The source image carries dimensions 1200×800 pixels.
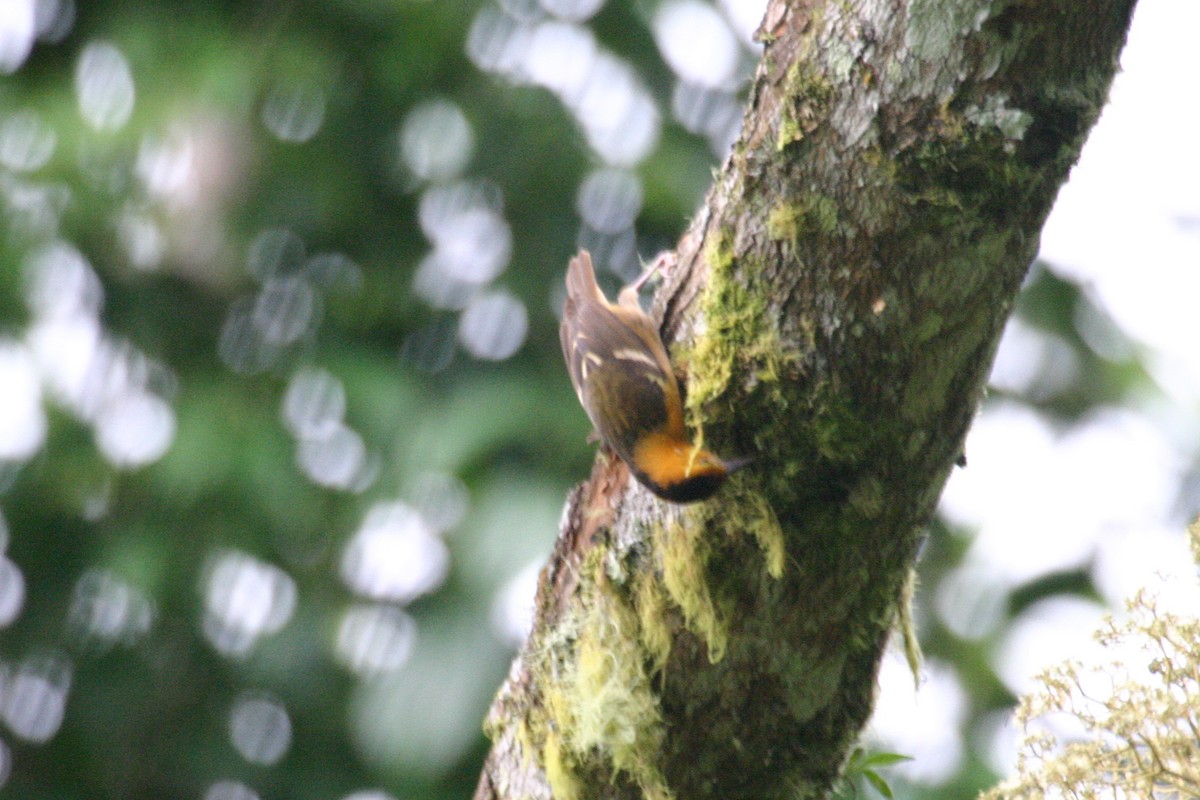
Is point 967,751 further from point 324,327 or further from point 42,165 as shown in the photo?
point 42,165

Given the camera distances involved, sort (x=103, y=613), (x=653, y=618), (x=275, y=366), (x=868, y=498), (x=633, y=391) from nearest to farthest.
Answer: (x=868, y=498)
(x=653, y=618)
(x=633, y=391)
(x=275, y=366)
(x=103, y=613)

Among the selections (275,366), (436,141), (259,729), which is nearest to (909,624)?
(436,141)

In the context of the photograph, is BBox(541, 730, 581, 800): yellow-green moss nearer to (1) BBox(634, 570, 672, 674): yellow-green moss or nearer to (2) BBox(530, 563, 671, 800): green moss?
(2) BBox(530, 563, 671, 800): green moss

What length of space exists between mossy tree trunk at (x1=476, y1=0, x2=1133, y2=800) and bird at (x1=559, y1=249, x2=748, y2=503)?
0.06 m

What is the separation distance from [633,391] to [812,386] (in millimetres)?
773

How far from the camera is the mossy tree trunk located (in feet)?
6.45

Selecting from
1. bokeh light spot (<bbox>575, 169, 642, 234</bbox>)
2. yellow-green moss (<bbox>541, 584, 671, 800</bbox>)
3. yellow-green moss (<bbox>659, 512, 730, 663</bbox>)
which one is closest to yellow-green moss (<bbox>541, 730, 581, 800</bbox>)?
yellow-green moss (<bbox>541, 584, 671, 800</bbox>)

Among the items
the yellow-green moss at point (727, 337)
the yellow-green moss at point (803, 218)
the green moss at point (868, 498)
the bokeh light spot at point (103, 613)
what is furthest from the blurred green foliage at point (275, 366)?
the yellow-green moss at point (803, 218)

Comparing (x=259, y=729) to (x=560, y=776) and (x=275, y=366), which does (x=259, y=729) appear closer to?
(x=275, y=366)

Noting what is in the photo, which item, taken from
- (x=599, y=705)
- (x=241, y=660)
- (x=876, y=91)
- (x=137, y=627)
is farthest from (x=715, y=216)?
(x=137, y=627)

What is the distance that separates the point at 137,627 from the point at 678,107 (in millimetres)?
3635

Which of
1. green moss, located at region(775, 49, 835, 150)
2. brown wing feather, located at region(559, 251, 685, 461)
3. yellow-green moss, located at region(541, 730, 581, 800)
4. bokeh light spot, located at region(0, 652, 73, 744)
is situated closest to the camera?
green moss, located at region(775, 49, 835, 150)

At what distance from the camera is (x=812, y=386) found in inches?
85.0

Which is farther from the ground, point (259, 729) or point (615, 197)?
point (615, 197)
